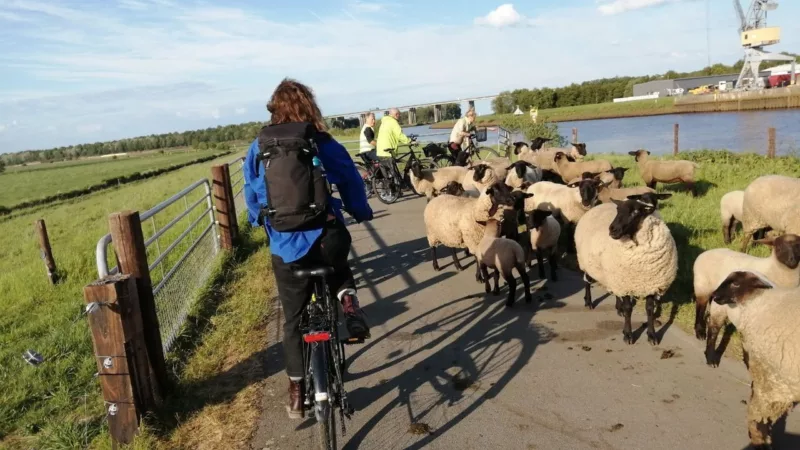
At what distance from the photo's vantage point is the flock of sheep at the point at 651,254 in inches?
127

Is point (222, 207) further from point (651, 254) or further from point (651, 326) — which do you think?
point (651, 326)

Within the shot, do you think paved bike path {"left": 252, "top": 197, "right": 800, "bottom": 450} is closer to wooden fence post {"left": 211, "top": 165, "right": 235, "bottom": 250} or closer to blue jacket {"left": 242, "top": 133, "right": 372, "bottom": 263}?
blue jacket {"left": 242, "top": 133, "right": 372, "bottom": 263}

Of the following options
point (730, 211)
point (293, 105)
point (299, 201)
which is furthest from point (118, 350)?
point (730, 211)

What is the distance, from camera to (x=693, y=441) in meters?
3.30

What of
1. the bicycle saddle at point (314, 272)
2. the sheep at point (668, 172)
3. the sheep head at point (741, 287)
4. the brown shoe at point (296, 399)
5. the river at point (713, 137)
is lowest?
the river at point (713, 137)

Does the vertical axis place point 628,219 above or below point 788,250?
above

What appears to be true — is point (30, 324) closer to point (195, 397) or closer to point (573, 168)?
point (195, 397)

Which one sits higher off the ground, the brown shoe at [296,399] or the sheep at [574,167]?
the sheep at [574,167]

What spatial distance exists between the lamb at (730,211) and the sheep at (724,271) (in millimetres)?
3292

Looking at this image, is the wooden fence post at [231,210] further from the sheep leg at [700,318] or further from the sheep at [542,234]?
the sheep leg at [700,318]

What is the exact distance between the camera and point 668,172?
11.7 metres

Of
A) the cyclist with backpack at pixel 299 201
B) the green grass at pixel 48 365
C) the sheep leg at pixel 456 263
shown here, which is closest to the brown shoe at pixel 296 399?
the cyclist with backpack at pixel 299 201

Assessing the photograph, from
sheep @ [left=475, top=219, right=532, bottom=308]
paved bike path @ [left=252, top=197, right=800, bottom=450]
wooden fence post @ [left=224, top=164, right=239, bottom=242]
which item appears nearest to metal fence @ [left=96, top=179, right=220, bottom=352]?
wooden fence post @ [left=224, top=164, right=239, bottom=242]

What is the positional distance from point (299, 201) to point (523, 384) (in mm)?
2275
